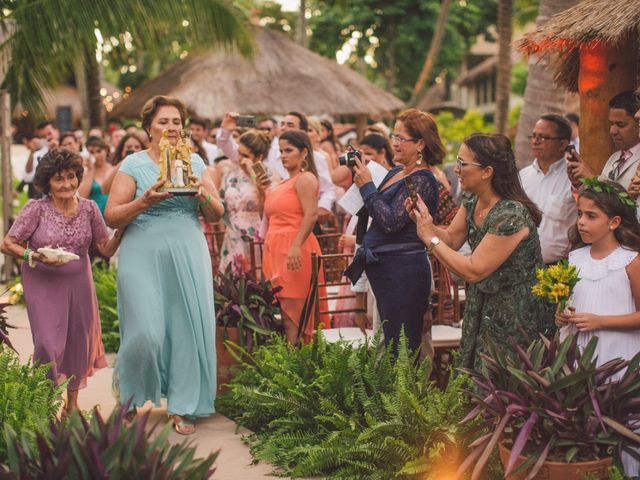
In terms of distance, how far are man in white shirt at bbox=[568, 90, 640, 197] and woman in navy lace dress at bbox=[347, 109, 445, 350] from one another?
1.01 m

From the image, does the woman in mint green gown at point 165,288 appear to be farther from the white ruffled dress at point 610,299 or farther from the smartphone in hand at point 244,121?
the smartphone in hand at point 244,121

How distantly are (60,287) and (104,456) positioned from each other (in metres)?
3.42

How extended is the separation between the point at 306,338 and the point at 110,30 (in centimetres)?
636

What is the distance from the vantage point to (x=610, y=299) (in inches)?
201

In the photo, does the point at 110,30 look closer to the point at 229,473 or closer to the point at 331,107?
the point at 229,473

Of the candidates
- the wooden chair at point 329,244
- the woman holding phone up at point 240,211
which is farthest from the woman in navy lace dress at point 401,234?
the woman holding phone up at point 240,211

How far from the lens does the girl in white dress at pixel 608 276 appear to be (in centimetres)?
505

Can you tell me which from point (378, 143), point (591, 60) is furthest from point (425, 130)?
point (378, 143)

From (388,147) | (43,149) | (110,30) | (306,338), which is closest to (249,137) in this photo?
(388,147)

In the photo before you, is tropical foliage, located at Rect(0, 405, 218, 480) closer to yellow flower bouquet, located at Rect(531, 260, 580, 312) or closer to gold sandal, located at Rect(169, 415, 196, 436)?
yellow flower bouquet, located at Rect(531, 260, 580, 312)

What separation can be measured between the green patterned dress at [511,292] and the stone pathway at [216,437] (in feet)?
5.36

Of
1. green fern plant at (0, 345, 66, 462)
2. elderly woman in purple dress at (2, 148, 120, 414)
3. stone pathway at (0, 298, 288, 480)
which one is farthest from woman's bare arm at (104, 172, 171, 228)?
stone pathway at (0, 298, 288, 480)

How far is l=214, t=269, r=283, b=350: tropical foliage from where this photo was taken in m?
7.78

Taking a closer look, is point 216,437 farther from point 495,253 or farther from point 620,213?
point 620,213
